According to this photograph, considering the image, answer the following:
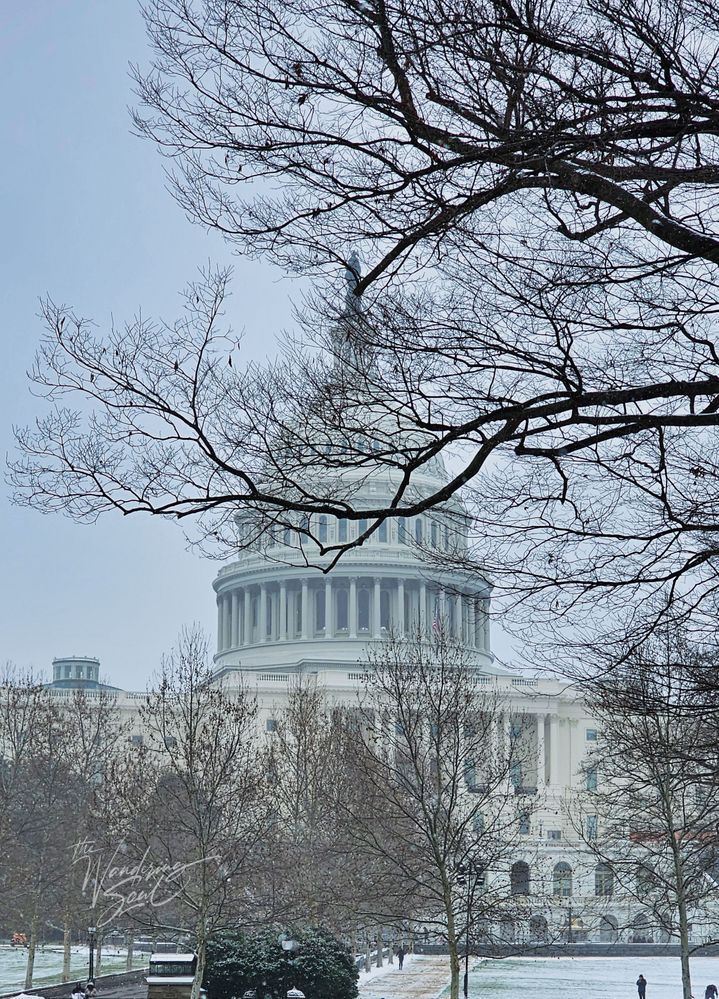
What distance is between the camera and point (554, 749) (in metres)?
112

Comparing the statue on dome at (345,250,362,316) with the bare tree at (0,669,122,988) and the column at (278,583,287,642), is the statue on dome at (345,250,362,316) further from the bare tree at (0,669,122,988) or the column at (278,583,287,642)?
the column at (278,583,287,642)

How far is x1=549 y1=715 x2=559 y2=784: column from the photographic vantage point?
364 feet

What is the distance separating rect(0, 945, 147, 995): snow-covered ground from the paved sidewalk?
11723 mm

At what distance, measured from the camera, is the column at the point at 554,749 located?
111 m

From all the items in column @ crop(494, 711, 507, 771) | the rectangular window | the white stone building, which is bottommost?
the rectangular window

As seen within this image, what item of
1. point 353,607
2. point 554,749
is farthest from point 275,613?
point 554,749

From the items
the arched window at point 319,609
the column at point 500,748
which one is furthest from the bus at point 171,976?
the arched window at point 319,609

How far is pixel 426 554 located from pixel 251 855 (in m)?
32.8

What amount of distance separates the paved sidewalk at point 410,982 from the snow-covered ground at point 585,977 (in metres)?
1.39

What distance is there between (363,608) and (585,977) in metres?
66.3

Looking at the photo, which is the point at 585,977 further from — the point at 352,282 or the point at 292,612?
the point at 292,612

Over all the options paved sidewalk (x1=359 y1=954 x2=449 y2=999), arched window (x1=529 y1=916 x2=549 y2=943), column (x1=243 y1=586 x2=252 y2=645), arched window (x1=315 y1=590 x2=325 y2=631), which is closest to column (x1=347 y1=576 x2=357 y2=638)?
arched window (x1=315 y1=590 x2=325 y2=631)

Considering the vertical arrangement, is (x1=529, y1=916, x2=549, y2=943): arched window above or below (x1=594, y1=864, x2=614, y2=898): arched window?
below

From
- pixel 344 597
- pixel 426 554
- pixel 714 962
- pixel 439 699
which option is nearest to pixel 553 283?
pixel 426 554
